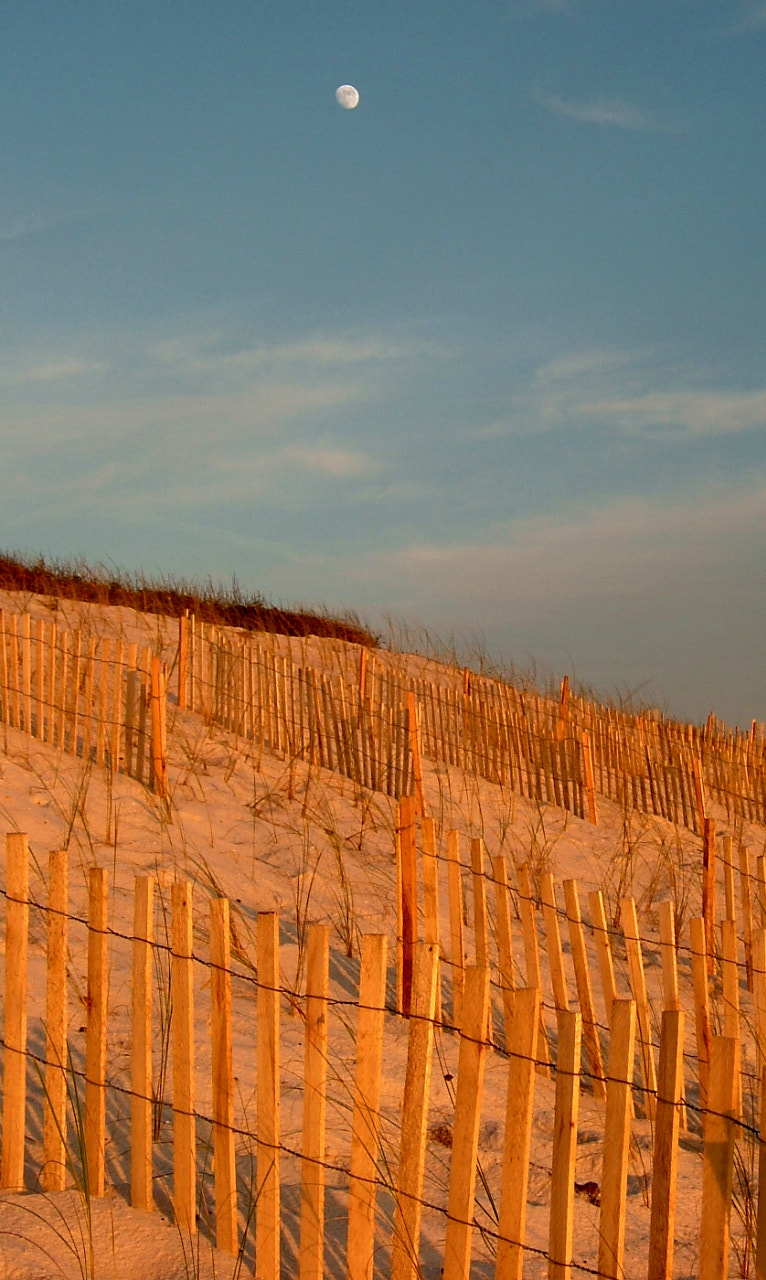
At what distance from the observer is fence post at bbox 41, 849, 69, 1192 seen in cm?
292

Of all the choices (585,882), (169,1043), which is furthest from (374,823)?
(169,1043)

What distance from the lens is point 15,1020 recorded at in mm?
3012

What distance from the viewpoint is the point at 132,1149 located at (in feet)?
9.20

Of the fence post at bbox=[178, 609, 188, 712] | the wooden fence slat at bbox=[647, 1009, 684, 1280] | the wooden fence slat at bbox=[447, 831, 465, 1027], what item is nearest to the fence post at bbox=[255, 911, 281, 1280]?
the wooden fence slat at bbox=[647, 1009, 684, 1280]

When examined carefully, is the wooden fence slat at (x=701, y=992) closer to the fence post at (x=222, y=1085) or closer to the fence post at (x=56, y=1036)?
the fence post at (x=222, y=1085)

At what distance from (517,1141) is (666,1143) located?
30cm

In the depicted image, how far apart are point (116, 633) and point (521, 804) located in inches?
210

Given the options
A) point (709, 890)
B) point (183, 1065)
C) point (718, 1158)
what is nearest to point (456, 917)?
point (183, 1065)

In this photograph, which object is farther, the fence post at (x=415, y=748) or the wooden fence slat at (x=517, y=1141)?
the fence post at (x=415, y=748)

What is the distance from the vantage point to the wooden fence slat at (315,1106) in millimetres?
2488

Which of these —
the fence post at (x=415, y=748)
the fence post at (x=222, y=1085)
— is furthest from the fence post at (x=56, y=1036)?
the fence post at (x=415, y=748)

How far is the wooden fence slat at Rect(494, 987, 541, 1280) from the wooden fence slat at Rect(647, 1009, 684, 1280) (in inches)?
10.2

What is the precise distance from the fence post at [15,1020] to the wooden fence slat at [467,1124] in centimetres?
120

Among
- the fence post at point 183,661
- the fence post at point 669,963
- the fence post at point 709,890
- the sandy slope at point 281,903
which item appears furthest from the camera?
the fence post at point 183,661
